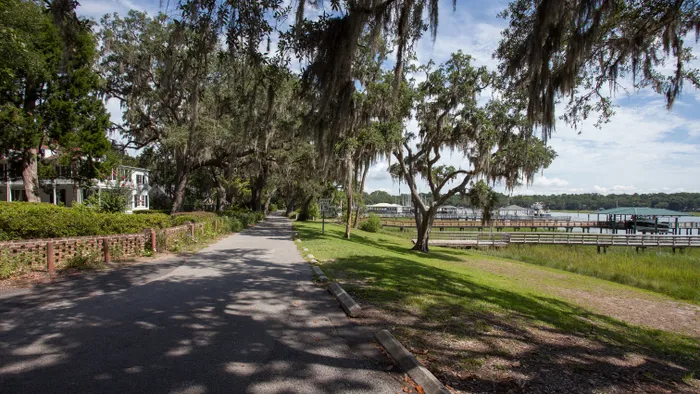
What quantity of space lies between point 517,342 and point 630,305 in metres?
8.03

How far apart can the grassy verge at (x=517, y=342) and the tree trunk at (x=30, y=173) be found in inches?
→ 776

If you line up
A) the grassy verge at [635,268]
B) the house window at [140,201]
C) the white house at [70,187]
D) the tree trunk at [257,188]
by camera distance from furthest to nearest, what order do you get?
the house window at [140,201] < the tree trunk at [257,188] < the white house at [70,187] < the grassy verge at [635,268]

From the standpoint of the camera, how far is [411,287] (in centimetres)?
768

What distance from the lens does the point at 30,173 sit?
62.5 ft

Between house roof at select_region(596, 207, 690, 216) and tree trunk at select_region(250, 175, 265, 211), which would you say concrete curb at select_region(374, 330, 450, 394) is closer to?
tree trunk at select_region(250, 175, 265, 211)

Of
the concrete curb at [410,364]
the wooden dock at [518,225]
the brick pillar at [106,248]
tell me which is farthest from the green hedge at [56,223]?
the wooden dock at [518,225]

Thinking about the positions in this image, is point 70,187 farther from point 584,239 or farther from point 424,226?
point 584,239

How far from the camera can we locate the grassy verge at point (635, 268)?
46.1ft

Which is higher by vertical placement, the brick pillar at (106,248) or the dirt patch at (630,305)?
the brick pillar at (106,248)

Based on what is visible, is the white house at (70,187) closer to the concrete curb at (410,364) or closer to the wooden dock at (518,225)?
the concrete curb at (410,364)

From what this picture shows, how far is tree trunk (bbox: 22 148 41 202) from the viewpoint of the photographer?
1872 cm

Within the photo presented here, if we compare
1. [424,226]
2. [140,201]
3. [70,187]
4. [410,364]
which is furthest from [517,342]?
[140,201]

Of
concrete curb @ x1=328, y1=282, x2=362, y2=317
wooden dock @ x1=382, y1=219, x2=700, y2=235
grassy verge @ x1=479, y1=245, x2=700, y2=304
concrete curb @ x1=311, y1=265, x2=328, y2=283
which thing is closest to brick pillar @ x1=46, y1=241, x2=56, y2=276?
concrete curb @ x1=311, y1=265, x2=328, y2=283

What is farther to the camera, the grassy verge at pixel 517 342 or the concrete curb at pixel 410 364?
the grassy verge at pixel 517 342
